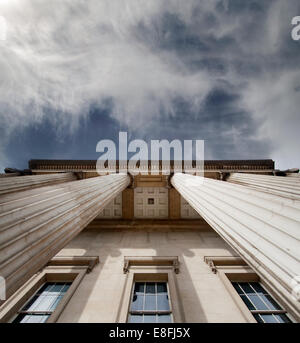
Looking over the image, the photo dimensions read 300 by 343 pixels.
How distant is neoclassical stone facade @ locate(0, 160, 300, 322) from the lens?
2463mm

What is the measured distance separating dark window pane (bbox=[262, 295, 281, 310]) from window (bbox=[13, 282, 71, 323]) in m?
8.25

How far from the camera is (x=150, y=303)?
582cm

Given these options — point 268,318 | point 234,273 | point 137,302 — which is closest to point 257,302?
point 268,318

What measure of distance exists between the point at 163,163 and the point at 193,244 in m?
7.04

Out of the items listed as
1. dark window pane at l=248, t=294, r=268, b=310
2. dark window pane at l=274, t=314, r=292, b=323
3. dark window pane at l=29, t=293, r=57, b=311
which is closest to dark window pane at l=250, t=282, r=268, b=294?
dark window pane at l=248, t=294, r=268, b=310

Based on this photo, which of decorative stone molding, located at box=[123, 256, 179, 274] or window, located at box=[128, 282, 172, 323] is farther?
decorative stone molding, located at box=[123, 256, 179, 274]

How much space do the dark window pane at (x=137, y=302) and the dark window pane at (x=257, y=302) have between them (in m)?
4.40

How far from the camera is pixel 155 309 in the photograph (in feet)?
18.4

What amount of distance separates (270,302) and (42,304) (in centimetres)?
892

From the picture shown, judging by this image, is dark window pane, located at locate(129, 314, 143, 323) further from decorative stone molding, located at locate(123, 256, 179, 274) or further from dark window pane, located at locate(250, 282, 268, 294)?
dark window pane, located at locate(250, 282, 268, 294)

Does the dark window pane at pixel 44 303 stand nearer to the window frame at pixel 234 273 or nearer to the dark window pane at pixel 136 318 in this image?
the dark window pane at pixel 136 318
